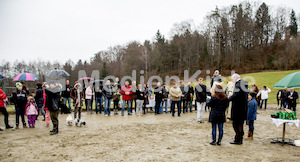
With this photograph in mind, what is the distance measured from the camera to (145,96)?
40.1 ft

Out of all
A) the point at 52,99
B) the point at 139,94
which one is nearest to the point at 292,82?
the point at 139,94

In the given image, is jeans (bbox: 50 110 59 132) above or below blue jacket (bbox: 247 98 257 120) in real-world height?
below

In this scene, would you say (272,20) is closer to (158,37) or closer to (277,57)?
(277,57)

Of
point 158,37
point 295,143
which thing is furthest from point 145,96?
point 158,37

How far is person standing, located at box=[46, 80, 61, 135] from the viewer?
23.0 ft

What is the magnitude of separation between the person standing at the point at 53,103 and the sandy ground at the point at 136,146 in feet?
1.40

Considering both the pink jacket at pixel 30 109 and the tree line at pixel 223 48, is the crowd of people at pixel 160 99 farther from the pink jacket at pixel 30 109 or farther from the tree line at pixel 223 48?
the tree line at pixel 223 48

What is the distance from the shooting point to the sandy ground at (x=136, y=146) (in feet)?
15.4

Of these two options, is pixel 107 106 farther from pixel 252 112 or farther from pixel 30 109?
pixel 252 112

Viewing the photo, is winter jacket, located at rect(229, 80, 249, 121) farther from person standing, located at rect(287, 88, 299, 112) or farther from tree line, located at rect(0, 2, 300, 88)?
tree line, located at rect(0, 2, 300, 88)

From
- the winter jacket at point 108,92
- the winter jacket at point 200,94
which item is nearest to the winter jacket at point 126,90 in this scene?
the winter jacket at point 108,92

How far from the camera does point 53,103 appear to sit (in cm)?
707

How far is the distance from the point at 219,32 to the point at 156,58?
1705 centimetres

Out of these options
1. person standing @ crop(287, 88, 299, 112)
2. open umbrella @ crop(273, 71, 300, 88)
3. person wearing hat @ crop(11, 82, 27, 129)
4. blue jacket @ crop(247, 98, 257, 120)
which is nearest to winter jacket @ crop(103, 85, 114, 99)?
person wearing hat @ crop(11, 82, 27, 129)
